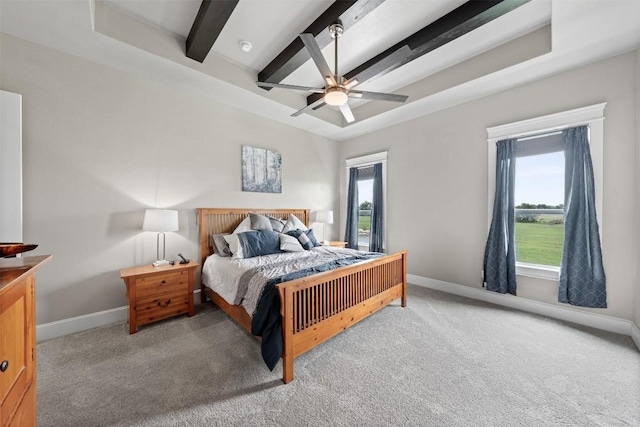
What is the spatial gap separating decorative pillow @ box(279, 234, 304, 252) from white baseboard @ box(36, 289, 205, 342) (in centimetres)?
195

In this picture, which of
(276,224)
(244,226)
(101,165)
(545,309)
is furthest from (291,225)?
(545,309)

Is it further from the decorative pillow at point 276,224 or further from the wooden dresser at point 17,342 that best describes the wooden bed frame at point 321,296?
the wooden dresser at point 17,342

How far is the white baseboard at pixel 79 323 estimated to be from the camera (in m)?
2.35

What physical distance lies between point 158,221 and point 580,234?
468 cm

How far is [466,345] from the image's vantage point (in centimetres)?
227

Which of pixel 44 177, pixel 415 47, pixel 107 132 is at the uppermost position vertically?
pixel 415 47

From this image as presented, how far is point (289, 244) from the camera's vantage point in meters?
3.40

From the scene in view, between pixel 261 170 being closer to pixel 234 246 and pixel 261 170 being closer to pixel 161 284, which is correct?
pixel 234 246

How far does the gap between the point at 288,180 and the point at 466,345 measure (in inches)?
137

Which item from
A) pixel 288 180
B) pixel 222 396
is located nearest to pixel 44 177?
pixel 222 396

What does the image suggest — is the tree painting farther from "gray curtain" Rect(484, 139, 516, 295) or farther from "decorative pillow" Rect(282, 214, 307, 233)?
"gray curtain" Rect(484, 139, 516, 295)

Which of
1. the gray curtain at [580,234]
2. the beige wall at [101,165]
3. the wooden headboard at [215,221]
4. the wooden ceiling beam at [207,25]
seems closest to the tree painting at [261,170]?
the beige wall at [101,165]

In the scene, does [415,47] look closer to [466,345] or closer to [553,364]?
[466,345]

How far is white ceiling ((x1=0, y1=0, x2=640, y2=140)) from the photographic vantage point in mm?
2090
